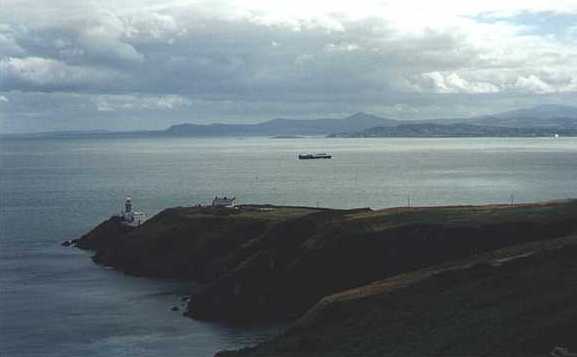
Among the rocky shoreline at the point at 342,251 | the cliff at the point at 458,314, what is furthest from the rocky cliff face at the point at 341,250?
the cliff at the point at 458,314

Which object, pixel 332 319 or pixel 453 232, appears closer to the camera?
pixel 332 319

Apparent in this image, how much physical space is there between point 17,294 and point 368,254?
113 ft

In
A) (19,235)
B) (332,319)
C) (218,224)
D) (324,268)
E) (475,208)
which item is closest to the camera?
(332,319)

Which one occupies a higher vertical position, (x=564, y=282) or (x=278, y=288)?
(x=564, y=282)

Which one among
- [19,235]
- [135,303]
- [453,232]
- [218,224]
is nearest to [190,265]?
[218,224]

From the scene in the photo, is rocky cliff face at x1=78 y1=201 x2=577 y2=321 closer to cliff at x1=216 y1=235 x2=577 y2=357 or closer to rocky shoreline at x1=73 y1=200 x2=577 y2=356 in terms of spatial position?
rocky shoreline at x1=73 y1=200 x2=577 y2=356

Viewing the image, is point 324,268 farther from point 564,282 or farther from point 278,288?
point 564,282

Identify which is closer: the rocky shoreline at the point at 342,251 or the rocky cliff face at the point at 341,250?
the rocky shoreline at the point at 342,251

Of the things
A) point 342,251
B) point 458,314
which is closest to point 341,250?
point 342,251

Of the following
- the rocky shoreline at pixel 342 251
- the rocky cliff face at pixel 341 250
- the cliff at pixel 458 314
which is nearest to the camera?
the cliff at pixel 458 314

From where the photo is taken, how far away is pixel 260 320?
72.3m

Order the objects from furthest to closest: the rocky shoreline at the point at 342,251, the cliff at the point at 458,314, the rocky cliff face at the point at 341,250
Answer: the rocky cliff face at the point at 341,250 < the rocky shoreline at the point at 342,251 < the cliff at the point at 458,314

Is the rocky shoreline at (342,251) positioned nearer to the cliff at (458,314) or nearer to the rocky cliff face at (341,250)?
the rocky cliff face at (341,250)

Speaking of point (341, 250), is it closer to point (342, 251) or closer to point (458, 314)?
point (342, 251)
